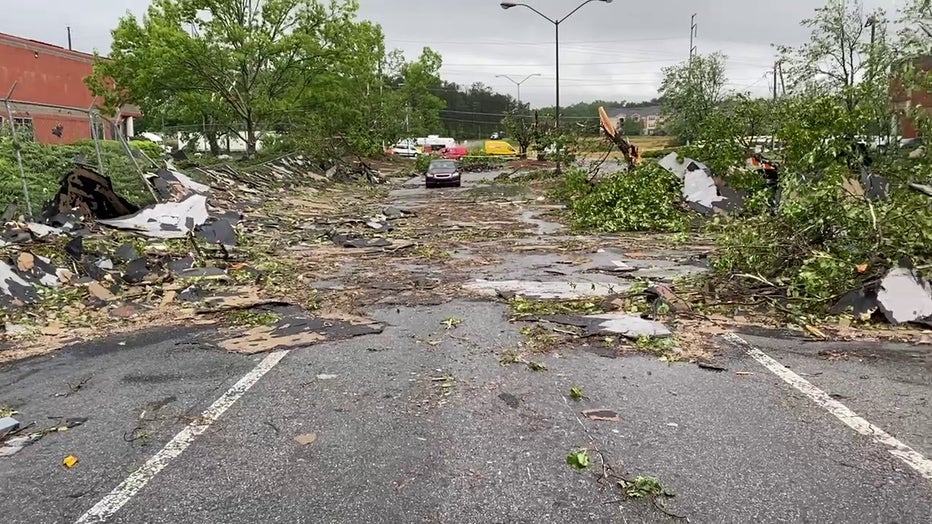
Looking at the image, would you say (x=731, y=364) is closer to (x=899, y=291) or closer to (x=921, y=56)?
(x=899, y=291)

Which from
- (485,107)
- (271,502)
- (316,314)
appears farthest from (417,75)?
(271,502)

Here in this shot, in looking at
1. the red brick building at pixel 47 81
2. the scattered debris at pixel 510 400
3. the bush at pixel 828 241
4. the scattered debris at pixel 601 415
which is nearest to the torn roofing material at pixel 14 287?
the scattered debris at pixel 510 400

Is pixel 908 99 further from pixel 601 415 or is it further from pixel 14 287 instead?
pixel 14 287

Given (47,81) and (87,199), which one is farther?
(47,81)

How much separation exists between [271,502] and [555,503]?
1437 millimetres

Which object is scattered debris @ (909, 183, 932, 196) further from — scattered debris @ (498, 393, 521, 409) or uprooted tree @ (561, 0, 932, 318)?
scattered debris @ (498, 393, 521, 409)

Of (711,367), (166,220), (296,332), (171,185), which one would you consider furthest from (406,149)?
(711,367)

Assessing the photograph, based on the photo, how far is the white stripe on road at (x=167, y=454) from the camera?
11.3 ft

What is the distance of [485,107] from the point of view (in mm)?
113188

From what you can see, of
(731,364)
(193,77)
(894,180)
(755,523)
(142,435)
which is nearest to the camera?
(755,523)

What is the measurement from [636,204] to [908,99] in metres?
6.98

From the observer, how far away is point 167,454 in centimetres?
408

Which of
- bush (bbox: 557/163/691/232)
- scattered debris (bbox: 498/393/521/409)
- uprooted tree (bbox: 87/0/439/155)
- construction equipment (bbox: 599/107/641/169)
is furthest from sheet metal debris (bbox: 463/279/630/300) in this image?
uprooted tree (bbox: 87/0/439/155)

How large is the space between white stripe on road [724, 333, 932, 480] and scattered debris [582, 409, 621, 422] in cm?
146
